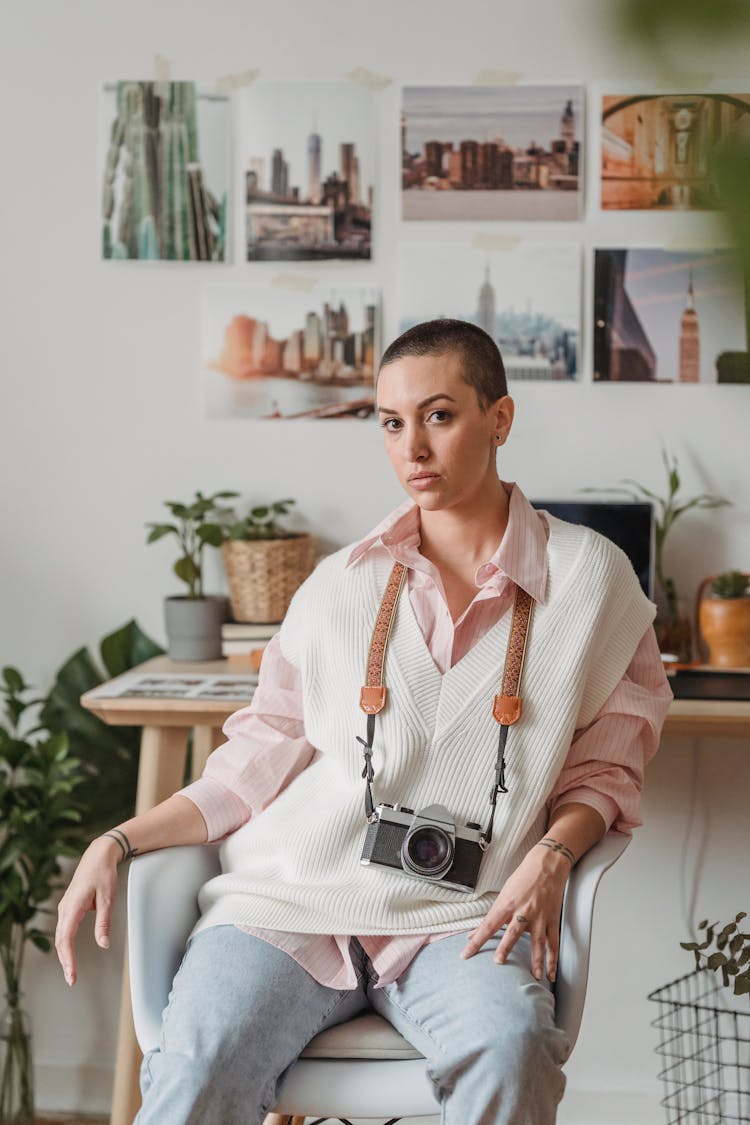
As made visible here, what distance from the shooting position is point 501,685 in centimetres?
140

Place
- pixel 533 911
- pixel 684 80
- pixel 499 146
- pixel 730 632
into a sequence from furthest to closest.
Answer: pixel 499 146 → pixel 730 632 → pixel 533 911 → pixel 684 80

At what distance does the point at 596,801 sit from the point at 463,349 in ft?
1.81

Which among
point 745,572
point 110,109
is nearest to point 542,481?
point 745,572

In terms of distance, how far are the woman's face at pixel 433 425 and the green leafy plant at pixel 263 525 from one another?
791 millimetres

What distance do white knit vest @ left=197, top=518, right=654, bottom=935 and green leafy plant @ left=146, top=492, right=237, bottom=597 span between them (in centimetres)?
79

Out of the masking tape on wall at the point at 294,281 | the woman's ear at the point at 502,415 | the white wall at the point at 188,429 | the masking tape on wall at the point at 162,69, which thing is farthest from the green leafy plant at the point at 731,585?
the masking tape on wall at the point at 162,69

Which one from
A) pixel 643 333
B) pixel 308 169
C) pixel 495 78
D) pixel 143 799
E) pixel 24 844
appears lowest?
pixel 24 844

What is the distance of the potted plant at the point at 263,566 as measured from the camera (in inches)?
85.9

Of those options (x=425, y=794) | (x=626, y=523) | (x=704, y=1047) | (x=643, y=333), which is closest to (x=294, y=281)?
(x=643, y=333)

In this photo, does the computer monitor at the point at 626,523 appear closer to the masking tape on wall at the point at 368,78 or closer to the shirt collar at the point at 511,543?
the shirt collar at the point at 511,543

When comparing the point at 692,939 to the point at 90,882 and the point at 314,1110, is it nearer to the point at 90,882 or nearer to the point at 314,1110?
the point at 314,1110

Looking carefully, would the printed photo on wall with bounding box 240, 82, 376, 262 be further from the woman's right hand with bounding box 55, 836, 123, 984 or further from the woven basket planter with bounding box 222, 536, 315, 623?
the woman's right hand with bounding box 55, 836, 123, 984

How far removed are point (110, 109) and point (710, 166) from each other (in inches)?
90.9

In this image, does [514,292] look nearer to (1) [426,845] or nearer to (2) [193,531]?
(2) [193,531]
